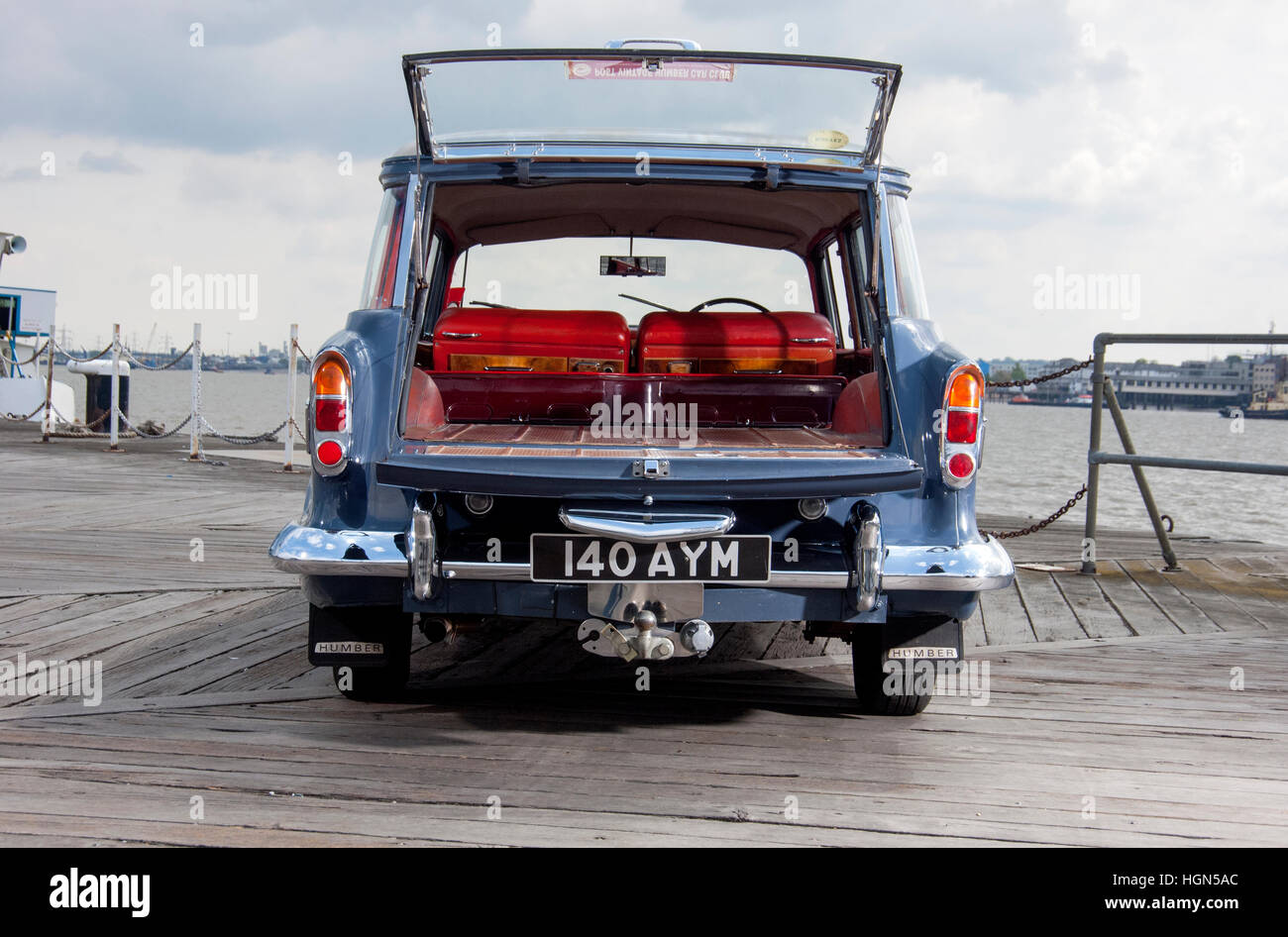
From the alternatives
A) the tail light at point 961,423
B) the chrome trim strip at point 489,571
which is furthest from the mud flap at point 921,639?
the chrome trim strip at point 489,571

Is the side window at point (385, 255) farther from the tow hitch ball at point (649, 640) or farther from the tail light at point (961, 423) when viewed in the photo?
the tail light at point (961, 423)

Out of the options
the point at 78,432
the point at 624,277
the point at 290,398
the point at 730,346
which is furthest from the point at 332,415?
A: the point at 78,432

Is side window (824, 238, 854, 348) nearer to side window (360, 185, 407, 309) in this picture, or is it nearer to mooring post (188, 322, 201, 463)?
side window (360, 185, 407, 309)

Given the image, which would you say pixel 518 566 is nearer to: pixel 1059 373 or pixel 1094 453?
pixel 1094 453

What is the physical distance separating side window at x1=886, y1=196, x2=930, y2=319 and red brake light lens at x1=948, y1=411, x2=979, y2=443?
1.81ft

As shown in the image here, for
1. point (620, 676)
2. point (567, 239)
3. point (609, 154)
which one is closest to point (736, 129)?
point (609, 154)

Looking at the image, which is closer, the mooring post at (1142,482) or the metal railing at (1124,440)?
the metal railing at (1124,440)

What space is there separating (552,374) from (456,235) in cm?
98

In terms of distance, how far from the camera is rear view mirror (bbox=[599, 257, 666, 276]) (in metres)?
5.39

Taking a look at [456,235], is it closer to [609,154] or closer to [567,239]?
[567,239]

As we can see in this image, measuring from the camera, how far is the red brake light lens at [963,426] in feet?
11.8

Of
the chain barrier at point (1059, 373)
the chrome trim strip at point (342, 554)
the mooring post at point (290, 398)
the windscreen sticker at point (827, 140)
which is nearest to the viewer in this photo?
the chrome trim strip at point (342, 554)

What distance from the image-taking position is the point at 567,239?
5.43m

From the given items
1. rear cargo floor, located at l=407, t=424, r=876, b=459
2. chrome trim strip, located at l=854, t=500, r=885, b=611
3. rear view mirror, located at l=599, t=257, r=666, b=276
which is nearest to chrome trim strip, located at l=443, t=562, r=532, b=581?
rear cargo floor, located at l=407, t=424, r=876, b=459
